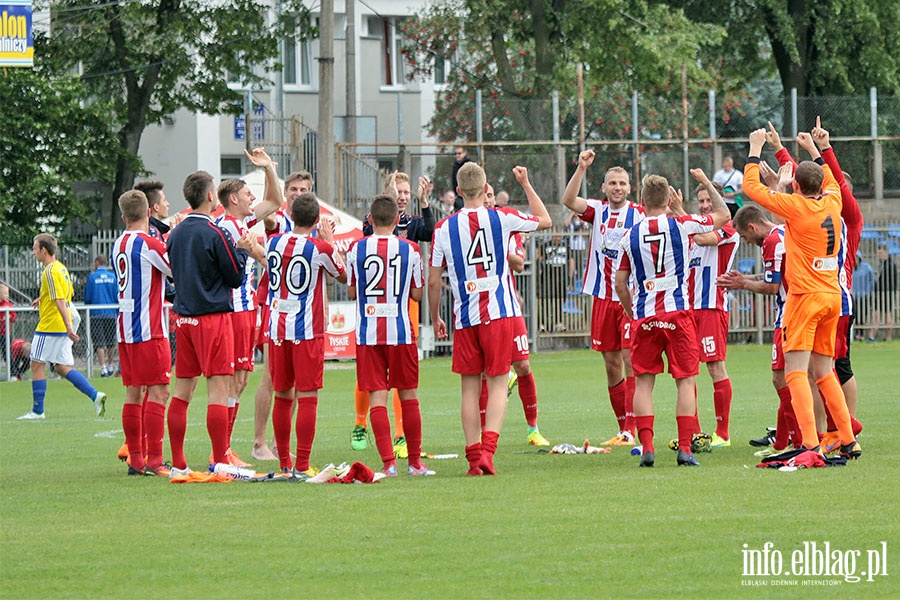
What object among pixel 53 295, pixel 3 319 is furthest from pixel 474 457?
pixel 3 319

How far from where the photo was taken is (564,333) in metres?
29.6

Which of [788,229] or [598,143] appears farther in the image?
[598,143]

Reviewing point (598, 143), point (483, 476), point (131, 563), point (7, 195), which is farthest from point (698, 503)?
point (7, 195)

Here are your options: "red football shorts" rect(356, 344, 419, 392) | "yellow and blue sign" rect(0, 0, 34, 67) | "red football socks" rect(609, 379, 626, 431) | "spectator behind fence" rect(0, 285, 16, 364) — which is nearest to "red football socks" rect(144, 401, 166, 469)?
"red football shorts" rect(356, 344, 419, 392)

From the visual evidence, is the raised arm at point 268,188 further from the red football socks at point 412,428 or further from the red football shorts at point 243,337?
the red football socks at point 412,428

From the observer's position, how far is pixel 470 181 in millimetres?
10836

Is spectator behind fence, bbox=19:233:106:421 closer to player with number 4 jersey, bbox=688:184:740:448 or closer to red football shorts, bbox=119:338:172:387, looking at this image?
red football shorts, bbox=119:338:172:387

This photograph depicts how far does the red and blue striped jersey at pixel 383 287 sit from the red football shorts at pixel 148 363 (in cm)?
169

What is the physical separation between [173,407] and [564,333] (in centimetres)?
1914

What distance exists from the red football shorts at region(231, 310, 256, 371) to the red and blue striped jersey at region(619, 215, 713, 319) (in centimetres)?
318

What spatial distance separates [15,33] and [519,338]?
755 cm

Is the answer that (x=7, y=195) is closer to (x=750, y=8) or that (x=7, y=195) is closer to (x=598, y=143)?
(x=598, y=143)

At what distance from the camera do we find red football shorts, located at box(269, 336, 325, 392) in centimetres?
1066

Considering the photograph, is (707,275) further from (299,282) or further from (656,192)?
(299,282)
